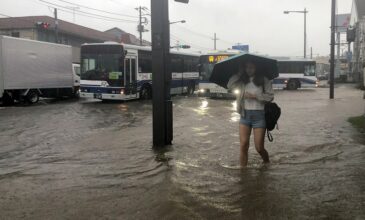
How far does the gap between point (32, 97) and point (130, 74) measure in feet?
18.3

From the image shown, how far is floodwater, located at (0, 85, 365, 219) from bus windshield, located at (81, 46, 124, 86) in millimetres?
10357

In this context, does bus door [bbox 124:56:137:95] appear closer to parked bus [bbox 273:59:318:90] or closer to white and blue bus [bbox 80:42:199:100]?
white and blue bus [bbox 80:42:199:100]

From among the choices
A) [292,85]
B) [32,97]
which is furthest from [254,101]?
[292,85]

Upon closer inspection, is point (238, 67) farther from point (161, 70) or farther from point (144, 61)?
point (144, 61)

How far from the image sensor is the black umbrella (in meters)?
6.89

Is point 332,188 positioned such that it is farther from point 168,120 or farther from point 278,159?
point 168,120

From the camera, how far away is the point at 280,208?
5.27 meters

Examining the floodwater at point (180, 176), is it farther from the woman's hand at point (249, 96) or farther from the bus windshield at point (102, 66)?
the bus windshield at point (102, 66)

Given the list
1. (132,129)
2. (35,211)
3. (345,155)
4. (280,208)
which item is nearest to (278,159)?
(345,155)

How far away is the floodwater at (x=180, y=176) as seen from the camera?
5.29 meters

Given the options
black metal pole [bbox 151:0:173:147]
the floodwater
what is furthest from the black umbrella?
black metal pole [bbox 151:0:173:147]

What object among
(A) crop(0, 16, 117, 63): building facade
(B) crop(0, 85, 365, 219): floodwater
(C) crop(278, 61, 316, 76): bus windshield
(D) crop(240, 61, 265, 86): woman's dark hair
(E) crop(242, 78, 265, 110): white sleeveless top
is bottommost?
(B) crop(0, 85, 365, 219): floodwater

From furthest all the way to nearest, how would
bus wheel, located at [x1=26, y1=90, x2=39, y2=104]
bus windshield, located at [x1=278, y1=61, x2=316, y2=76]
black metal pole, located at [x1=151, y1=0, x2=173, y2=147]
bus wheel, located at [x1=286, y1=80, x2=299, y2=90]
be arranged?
bus wheel, located at [x1=286, y1=80, x2=299, y2=90] → bus windshield, located at [x1=278, y1=61, x2=316, y2=76] → bus wheel, located at [x1=26, y1=90, x2=39, y2=104] → black metal pole, located at [x1=151, y1=0, x2=173, y2=147]

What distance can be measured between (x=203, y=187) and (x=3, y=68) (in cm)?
1829
